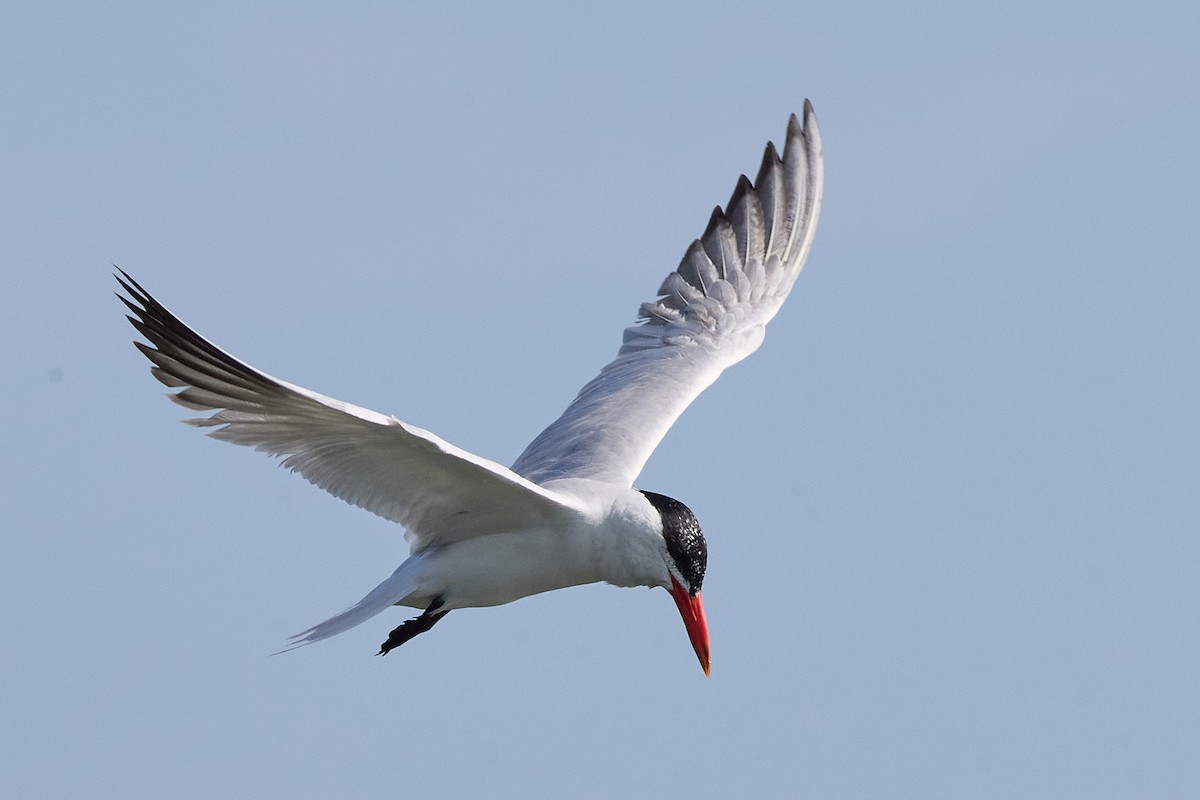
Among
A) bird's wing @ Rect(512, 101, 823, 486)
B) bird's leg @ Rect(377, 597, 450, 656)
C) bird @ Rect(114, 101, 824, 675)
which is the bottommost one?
bird's leg @ Rect(377, 597, 450, 656)

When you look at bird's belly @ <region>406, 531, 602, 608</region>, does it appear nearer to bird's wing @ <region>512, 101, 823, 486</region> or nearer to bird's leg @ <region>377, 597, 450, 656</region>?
bird's leg @ <region>377, 597, 450, 656</region>

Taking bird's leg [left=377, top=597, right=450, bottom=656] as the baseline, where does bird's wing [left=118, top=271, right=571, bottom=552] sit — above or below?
above

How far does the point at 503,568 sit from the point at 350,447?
3.46 ft

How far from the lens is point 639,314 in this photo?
12.6m

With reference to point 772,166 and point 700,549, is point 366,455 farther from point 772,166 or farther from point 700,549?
point 772,166

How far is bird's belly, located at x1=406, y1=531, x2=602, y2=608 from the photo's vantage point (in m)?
9.24

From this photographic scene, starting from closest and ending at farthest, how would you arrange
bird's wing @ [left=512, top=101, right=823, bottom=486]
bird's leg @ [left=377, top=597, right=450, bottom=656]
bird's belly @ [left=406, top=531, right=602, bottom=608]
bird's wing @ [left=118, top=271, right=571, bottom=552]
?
bird's wing @ [left=118, top=271, right=571, bottom=552] → bird's belly @ [left=406, top=531, right=602, bottom=608] → bird's leg @ [left=377, top=597, right=450, bottom=656] → bird's wing @ [left=512, top=101, right=823, bottom=486]

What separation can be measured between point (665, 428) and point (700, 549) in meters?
1.76

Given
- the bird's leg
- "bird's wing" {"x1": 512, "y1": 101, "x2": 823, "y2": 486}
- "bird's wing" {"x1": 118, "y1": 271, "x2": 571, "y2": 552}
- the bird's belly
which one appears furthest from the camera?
"bird's wing" {"x1": 512, "y1": 101, "x2": 823, "y2": 486}

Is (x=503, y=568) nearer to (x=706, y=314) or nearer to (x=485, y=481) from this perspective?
(x=485, y=481)

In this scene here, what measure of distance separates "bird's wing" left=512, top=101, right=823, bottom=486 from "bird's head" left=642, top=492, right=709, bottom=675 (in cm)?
124

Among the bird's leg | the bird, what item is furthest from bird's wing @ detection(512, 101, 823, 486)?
the bird's leg

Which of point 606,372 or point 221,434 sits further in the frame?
point 606,372

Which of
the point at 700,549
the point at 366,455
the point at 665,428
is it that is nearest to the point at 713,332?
the point at 665,428
